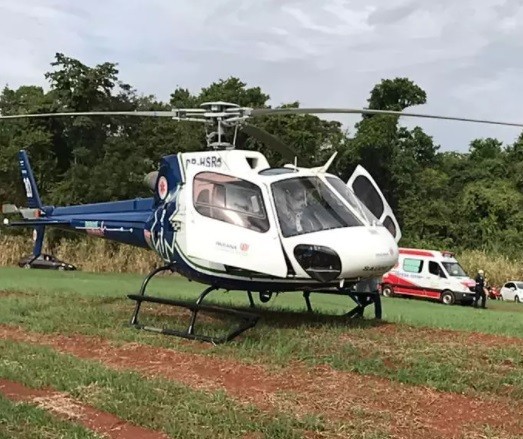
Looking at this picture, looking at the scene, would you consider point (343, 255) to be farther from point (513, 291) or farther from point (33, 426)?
point (513, 291)

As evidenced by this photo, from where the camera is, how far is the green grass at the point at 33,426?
487 cm

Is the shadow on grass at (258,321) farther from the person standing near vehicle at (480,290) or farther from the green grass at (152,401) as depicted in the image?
the person standing near vehicle at (480,290)

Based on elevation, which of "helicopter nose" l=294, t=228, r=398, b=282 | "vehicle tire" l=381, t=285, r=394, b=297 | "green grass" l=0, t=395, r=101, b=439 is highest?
"helicopter nose" l=294, t=228, r=398, b=282

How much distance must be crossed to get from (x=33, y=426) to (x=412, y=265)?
96.6 ft

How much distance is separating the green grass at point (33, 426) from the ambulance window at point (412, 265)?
28857mm

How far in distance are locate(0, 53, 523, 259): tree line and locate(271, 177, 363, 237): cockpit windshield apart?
31.0 meters

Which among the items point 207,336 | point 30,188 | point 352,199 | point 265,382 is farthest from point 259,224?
point 30,188

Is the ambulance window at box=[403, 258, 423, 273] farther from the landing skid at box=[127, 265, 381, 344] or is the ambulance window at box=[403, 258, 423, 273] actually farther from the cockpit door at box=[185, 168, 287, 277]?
the cockpit door at box=[185, 168, 287, 277]

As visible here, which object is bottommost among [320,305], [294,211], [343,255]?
[320,305]

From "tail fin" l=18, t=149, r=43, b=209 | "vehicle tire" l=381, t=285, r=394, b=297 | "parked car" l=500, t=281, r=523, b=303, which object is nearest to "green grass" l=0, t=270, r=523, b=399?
"tail fin" l=18, t=149, r=43, b=209

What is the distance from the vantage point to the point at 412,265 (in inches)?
1305

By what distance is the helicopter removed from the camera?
27.3 ft

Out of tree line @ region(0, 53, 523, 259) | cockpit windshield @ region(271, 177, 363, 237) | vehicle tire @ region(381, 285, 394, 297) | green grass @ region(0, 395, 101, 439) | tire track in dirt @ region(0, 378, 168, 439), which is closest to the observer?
green grass @ region(0, 395, 101, 439)

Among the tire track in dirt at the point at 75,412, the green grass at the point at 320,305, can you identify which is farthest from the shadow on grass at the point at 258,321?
the tire track in dirt at the point at 75,412
